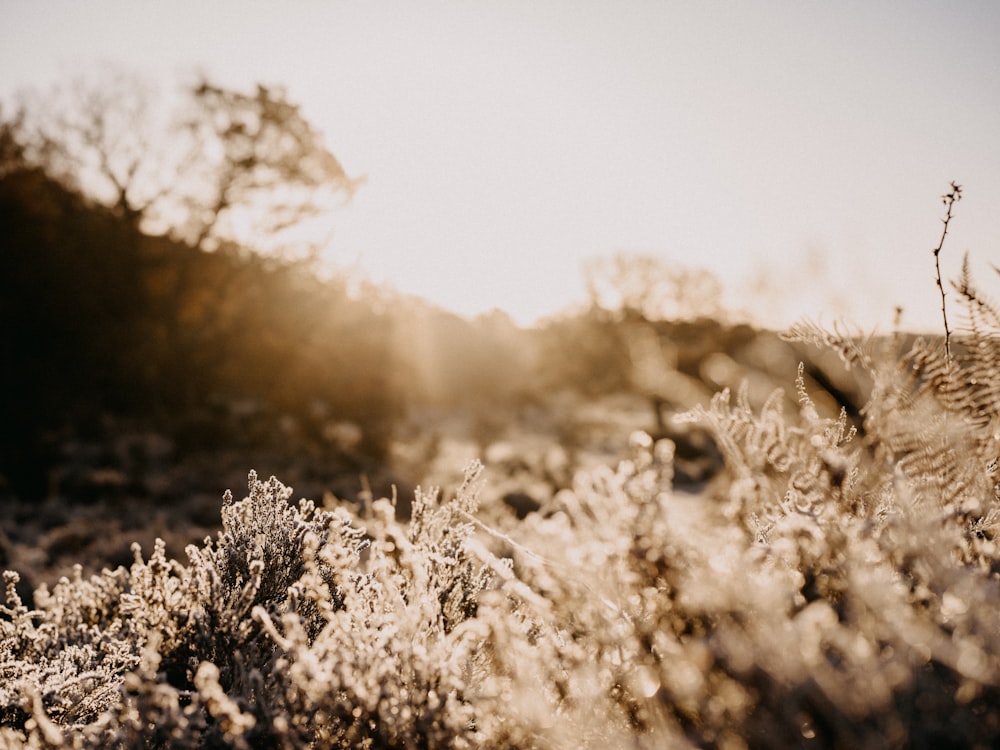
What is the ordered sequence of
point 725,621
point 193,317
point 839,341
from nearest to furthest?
1. point 725,621
2. point 839,341
3. point 193,317

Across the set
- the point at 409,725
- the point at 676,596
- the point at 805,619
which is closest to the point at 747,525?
the point at 676,596

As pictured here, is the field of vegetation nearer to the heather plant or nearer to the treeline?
the heather plant

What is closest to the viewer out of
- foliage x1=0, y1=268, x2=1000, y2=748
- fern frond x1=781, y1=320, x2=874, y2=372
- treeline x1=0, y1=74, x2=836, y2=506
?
foliage x1=0, y1=268, x2=1000, y2=748

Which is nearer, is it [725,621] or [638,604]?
[725,621]

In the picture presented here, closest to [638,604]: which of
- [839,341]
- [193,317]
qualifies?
[839,341]

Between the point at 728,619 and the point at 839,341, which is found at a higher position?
the point at 839,341

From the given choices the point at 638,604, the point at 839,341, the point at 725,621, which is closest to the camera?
the point at 725,621

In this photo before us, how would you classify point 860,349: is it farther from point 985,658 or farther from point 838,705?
point 838,705

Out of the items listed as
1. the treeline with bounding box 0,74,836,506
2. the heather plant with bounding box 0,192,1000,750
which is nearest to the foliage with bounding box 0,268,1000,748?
the heather plant with bounding box 0,192,1000,750

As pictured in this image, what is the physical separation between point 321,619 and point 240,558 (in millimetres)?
434

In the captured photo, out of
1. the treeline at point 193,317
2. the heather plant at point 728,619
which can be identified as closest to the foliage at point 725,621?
→ the heather plant at point 728,619

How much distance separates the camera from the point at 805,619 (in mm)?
1028

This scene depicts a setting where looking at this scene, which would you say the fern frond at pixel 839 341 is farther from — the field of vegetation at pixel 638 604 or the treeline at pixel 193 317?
the treeline at pixel 193 317

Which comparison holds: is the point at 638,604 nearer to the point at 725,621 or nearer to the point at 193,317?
the point at 725,621
